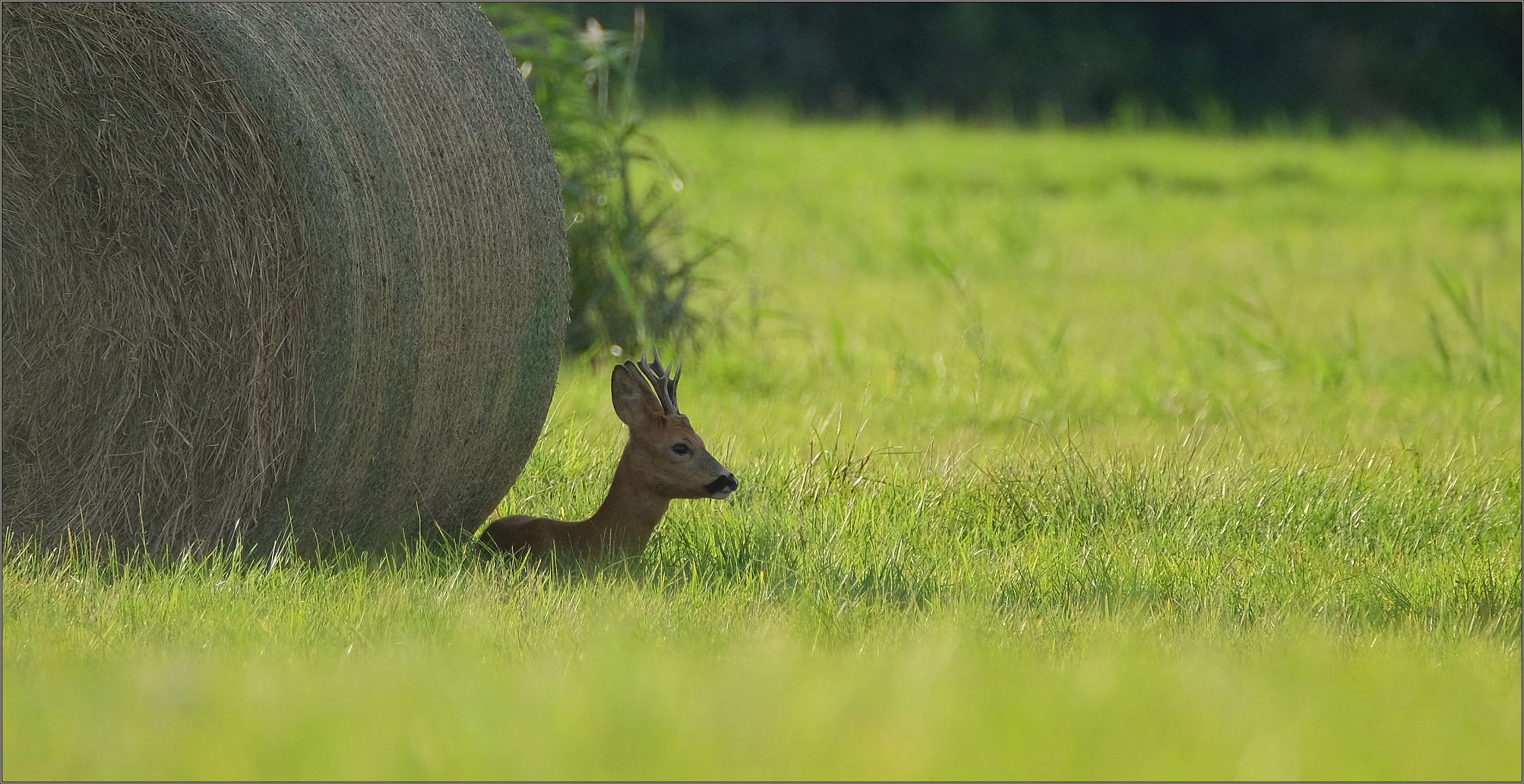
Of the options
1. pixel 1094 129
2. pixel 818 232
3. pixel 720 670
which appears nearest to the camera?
pixel 720 670

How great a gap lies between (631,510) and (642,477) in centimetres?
9

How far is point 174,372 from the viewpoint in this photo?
479 cm

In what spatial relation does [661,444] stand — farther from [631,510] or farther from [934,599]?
[934,599]

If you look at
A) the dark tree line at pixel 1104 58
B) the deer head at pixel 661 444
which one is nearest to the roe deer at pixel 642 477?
the deer head at pixel 661 444

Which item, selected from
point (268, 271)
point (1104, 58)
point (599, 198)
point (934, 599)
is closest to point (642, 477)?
point (934, 599)

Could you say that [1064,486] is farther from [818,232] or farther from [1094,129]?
[1094,129]

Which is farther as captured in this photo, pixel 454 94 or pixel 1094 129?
pixel 1094 129

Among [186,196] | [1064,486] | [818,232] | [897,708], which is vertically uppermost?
[186,196]

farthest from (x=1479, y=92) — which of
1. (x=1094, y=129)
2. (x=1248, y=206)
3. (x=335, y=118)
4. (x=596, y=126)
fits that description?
(x=335, y=118)

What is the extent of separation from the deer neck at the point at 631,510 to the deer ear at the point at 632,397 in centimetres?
10

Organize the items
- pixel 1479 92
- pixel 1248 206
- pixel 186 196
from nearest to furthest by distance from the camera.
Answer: pixel 186 196, pixel 1248 206, pixel 1479 92

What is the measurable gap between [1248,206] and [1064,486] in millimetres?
9696

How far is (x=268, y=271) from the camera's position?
4.53 meters

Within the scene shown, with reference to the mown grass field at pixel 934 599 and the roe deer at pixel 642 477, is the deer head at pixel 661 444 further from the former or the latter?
the mown grass field at pixel 934 599
